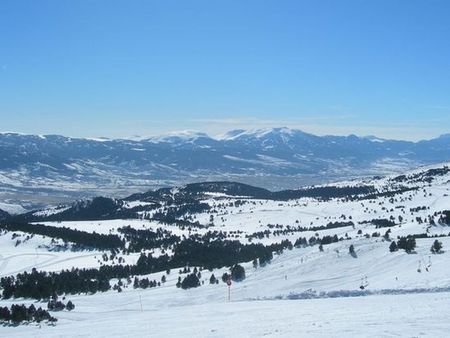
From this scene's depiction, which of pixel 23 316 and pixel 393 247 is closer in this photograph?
pixel 23 316

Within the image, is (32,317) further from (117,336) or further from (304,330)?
(304,330)

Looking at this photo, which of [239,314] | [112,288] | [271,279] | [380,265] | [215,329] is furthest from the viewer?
[112,288]

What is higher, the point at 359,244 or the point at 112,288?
the point at 359,244

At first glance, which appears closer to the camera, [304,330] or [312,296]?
[304,330]

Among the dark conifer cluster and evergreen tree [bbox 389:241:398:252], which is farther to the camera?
evergreen tree [bbox 389:241:398:252]

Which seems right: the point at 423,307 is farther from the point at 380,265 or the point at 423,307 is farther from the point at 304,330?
the point at 380,265

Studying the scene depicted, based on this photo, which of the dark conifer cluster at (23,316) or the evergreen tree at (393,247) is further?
the evergreen tree at (393,247)

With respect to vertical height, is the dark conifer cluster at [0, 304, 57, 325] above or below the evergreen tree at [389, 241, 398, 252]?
below

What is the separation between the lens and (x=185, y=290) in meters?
108

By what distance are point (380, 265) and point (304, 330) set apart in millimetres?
51475

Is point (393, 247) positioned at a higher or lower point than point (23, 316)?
higher

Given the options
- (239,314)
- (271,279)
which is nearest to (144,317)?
(239,314)

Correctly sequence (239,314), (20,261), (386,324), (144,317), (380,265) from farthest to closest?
1. (20,261)
2. (380,265)
3. (144,317)
4. (239,314)
5. (386,324)

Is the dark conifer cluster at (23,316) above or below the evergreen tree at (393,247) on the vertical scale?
below
